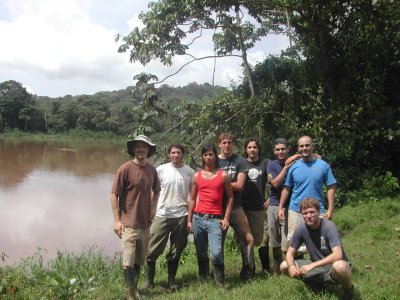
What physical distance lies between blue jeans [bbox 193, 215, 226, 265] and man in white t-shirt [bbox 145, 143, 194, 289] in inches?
8.7

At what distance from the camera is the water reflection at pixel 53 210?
34.0 feet

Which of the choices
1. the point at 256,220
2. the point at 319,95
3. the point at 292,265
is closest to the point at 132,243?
the point at 256,220

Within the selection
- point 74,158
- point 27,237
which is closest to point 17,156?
point 74,158

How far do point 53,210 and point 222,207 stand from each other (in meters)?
11.4

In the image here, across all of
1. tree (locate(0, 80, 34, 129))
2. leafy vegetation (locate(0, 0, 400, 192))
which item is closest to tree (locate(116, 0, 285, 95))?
leafy vegetation (locate(0, 0, 400, 192))

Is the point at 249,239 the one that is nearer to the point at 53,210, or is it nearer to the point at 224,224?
the point at 224,224

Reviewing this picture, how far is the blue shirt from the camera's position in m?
4.07

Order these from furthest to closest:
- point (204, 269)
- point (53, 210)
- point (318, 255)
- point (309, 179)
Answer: point (53, 210)
point (204, 269)
point (309, 179)
point (318, 255)

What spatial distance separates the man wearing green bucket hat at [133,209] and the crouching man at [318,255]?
4.72 feet

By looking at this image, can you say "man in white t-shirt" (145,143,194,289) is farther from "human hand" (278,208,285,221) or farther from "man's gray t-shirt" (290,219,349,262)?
"man's gray t-shirt" (290,219,349,262)

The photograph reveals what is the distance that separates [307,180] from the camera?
4078 millimetres

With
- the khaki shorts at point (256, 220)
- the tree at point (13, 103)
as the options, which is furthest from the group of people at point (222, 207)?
the tree at point (13, 103)

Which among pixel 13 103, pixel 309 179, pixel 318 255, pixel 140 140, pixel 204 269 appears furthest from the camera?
pixel 13 103

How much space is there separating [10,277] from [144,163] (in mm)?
2461
